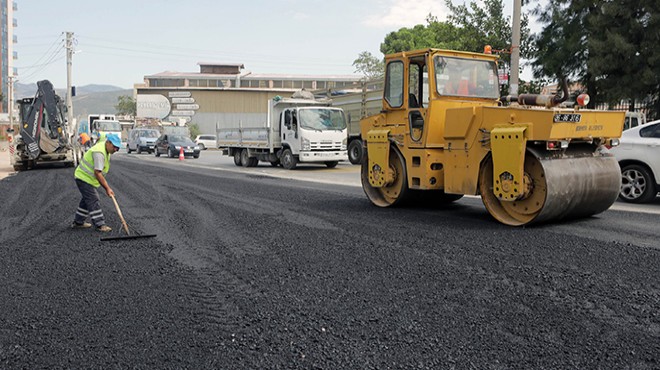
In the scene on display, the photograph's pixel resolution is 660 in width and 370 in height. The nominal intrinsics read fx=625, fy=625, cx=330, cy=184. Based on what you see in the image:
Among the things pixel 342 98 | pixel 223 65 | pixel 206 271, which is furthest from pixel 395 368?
pixel 223 65

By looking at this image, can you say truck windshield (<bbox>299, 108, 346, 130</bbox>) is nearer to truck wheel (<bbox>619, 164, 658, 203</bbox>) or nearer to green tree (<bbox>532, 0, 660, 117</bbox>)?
green tree (<bbox>532, 0, 660, 117</bbox>)

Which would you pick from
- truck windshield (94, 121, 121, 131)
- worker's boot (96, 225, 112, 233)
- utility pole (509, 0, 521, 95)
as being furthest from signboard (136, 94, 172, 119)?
worker's boot (96, 225, 112, 233)

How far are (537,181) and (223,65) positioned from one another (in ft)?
295

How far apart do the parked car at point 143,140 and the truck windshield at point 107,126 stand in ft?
7.98

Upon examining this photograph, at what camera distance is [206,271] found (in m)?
6.15

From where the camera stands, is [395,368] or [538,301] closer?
[395,368]

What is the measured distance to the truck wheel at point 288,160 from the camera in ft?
73.3

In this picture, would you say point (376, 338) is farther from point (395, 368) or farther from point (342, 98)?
point (342, 98)

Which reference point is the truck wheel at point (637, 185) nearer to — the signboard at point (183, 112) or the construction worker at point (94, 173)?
the construction worker at point (94, 173)

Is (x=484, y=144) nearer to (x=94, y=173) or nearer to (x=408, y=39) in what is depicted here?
(x=94, y=173)

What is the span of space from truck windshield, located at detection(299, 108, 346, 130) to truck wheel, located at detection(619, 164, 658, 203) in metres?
12.3

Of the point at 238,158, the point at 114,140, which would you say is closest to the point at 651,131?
the point at 114,140

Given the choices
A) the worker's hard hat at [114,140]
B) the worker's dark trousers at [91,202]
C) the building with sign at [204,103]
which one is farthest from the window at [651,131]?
the building with sign at [204,103]

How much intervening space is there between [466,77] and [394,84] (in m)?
1.13
